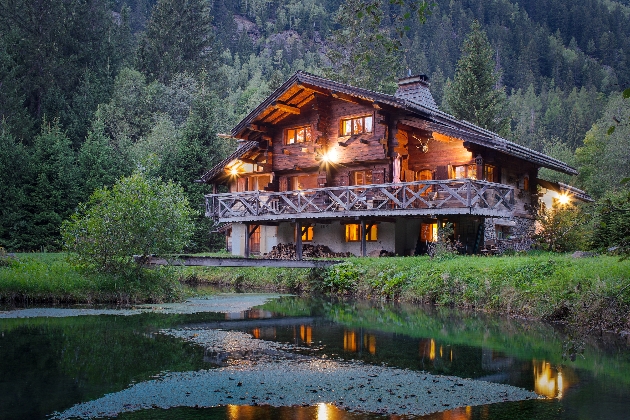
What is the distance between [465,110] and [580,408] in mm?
45414

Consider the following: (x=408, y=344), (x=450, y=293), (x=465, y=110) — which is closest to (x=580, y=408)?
(x=408, y=344)

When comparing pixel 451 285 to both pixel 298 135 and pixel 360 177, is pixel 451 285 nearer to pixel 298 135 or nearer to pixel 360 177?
pixel 360 177

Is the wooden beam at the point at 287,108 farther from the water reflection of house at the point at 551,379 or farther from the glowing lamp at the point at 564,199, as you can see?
the water reflection of house at the point at 551,379

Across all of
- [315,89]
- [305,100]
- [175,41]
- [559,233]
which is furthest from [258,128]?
[175,41]

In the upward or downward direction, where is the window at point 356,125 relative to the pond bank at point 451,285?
upward

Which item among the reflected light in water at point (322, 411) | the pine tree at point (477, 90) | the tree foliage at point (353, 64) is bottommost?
the reflected light in water at point (322, 411)

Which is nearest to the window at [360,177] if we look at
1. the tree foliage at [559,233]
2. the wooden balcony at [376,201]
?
the wooden balcony at [376,201]

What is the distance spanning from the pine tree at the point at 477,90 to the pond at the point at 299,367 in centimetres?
3677

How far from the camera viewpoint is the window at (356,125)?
29594 mm

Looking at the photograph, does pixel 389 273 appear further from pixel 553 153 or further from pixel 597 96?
pixel 597 96

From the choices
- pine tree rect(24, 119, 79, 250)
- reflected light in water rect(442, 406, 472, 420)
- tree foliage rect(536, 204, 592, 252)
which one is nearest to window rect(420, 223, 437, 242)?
tree foliage rect(536, 204, 592, 252)

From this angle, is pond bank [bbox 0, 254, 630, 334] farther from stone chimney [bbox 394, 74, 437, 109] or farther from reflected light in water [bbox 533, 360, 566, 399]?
stone chimney [bbox 394, 74, 437, 109]

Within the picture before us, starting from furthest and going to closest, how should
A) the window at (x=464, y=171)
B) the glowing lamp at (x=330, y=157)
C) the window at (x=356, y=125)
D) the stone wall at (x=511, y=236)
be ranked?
the glowing lamp at (x=330, y=157) → the window at (x=356, y=125) → the window at (x=464, y=171) → the stone wall at (x=511, y=236)

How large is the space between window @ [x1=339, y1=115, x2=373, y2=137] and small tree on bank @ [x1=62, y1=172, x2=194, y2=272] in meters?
12.1
